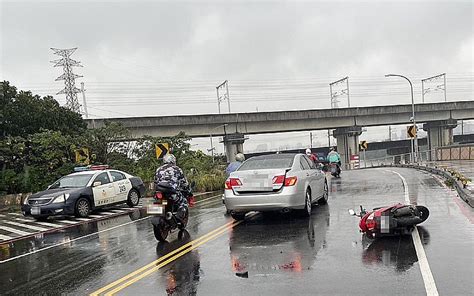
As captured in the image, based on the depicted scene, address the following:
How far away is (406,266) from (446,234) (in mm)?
2221

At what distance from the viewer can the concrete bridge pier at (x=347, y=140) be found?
57812 millimetres

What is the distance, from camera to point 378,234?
757 cm

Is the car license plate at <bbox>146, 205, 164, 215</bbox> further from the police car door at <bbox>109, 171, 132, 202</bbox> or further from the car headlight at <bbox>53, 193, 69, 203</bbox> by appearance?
the police car door at <bbox>109, 171, 132, 202</bbox>

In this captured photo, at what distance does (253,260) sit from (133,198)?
33.9ft

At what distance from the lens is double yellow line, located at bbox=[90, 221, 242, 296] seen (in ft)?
18.8

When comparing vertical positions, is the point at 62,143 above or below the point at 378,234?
above

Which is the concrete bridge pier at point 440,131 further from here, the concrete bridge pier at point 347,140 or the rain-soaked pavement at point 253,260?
the rain-soaked pavement at point 253,260

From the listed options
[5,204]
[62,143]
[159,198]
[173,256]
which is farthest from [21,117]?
[173,256]

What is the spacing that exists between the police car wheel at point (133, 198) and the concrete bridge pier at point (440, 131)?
5295cm

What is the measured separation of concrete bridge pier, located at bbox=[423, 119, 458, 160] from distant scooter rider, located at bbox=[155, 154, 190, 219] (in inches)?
2268

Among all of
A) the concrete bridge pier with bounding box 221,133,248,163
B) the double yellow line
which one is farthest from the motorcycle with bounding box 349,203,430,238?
the concrete bridge pier with bounding box 221,133,248,163

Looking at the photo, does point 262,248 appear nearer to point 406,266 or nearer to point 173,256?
point 173,256

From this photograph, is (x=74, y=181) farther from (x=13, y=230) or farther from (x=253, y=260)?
(x=253, y=260)

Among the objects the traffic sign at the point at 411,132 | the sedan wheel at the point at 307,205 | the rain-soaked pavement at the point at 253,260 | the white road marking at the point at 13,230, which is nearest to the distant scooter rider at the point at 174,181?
the rain-soaked pavement at the point at 253,260
